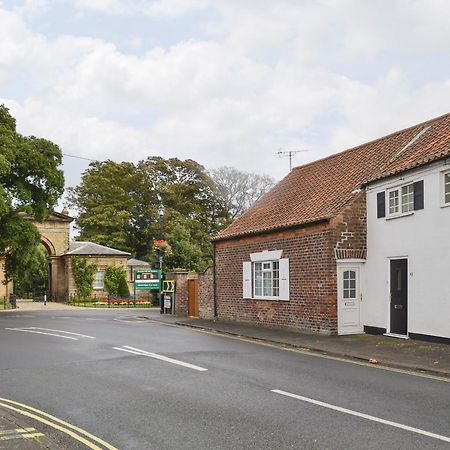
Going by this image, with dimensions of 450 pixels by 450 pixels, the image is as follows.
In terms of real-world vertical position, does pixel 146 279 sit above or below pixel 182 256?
below

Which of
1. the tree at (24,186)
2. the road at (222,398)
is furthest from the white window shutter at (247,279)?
the tree at (24,186)

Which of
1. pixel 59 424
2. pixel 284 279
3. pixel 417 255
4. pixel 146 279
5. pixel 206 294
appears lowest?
pixel 59 424

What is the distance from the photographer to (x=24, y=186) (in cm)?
3581


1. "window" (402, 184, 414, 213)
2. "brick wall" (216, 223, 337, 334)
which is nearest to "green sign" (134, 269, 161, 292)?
"brick wall" (216, 223, 337, 334)

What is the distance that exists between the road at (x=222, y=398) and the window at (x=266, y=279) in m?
5.81

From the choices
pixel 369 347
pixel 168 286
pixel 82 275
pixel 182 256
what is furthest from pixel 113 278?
pixel 369 347

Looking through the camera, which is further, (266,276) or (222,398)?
(266,276)

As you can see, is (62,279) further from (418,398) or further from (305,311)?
(418,398)

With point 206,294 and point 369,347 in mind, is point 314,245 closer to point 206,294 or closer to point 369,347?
point 369,347

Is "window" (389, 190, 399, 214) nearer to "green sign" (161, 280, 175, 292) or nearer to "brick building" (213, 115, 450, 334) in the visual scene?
"brick building" (213, 115, 450, 334)

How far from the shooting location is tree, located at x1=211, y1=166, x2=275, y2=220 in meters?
63.3

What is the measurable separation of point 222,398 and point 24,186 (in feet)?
98.2

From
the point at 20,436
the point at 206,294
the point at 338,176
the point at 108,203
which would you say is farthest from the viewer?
the point at 108,203

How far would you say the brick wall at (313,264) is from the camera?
58.1ft
